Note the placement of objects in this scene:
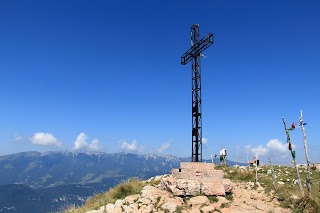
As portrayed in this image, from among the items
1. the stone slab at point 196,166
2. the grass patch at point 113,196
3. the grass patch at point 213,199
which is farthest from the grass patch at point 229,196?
the grass patch at point 113,196

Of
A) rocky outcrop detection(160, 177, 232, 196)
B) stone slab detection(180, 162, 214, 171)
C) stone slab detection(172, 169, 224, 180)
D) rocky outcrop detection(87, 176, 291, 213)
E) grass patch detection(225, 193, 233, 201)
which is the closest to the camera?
rocky outcrop detection(87, 176, 291, 213)

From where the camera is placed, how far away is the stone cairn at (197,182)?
2422cm

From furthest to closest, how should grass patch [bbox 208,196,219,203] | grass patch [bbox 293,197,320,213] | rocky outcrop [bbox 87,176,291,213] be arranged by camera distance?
grass patch [bbox 208,196,219,203]
rocky outcrop [bbox 87,176,291,213]
grass patch [bbox 293,197,320,213]

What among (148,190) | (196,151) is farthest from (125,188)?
(196,151)

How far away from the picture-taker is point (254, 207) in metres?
21.5

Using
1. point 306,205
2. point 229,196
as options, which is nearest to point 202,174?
point 229,196

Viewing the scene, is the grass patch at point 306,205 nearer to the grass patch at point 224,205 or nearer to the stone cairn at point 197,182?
the grass patch at point 224,205

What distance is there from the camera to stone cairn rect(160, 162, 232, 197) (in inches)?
953

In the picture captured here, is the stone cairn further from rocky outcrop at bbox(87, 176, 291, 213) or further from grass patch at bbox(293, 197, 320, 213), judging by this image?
grass patch at bbox(293, 197, 320, 213)

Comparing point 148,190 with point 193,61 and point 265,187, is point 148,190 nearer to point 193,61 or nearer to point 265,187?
point 265,187

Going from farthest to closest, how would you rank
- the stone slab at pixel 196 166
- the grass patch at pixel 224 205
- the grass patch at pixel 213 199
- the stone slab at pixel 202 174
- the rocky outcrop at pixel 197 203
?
1. the stone slab at pixel 196 166
2. the stone slab at pixel 202 174
3. the grass patch at pixel 213 199
4. the grass patch at pixel 224 205
5. the rocky outcrop at pixel 197 203

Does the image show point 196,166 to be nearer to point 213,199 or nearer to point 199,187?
point 199,187

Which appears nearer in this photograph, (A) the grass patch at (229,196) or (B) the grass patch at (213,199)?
(B) the grass patch at (213,199)

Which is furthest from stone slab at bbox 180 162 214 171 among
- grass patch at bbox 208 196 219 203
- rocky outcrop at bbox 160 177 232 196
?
grass patch at bbox 208 196 219 203
